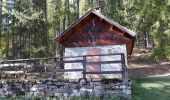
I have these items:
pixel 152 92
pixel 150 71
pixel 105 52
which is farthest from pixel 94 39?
pixel 152 92

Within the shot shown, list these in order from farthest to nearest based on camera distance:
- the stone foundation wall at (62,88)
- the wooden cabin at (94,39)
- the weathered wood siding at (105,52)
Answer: the wooden cabin at (94,39) < the weathered wood siding at (105,52) < the stone foundation wall at (62,88)

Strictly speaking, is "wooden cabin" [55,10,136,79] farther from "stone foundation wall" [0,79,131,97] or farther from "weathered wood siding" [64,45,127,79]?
"stone foundation wall" [0,79,131,97]

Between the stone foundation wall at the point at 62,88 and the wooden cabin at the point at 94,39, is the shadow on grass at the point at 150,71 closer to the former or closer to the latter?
the wooden cabin at the point at 94,39

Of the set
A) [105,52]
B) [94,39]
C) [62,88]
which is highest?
[94,39]

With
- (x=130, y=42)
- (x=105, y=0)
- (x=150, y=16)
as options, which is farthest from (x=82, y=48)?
(x=105, y=0)

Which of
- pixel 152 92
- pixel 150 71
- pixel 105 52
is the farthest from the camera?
pixel 150 71

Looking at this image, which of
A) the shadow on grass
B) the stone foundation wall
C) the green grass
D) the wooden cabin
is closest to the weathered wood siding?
the wooden cabin

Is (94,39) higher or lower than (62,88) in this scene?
higher

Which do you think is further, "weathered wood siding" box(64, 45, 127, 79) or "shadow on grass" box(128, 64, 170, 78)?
"shadow on grass" box(128, 64, 170, 78)

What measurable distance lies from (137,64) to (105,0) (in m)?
13.5

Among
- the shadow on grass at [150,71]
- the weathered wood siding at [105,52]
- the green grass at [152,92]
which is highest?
the weathered wood siding at [105,52]

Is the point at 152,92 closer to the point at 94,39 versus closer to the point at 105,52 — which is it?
the point at 105,52

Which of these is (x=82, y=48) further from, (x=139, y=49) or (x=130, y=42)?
(x=139, y=49)

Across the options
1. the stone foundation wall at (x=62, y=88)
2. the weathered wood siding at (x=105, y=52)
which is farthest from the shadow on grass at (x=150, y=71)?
the stone foundation wall at (x=62, y=88)
